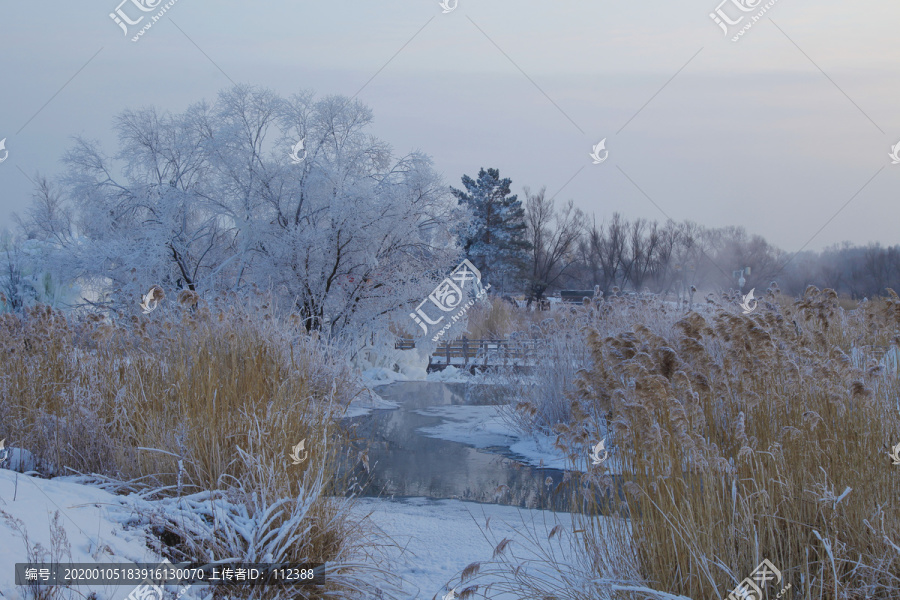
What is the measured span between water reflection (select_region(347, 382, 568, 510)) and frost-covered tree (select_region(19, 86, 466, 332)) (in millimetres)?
5576

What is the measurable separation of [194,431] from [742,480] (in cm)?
302

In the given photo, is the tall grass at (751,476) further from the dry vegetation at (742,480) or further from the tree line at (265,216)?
the tree line at (265,216)

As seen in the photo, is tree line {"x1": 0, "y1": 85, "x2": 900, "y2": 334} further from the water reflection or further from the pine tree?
the pine tree

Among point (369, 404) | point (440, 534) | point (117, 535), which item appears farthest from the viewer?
point (369, 404)

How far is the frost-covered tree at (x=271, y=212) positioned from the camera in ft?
54.9

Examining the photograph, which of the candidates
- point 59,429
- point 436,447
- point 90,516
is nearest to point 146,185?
point 436,447

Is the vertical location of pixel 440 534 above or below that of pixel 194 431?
below

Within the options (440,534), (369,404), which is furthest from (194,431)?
(369,404)

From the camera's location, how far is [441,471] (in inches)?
321

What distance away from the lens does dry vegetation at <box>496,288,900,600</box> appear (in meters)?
2.71

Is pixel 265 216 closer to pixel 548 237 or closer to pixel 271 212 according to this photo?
pixel 271 212

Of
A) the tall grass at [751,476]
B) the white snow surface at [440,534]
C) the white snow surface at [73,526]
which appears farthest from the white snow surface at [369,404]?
the tall grass at [751,476]

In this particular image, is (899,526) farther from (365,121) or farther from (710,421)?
(365,121)

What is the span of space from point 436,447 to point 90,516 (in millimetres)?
6898
